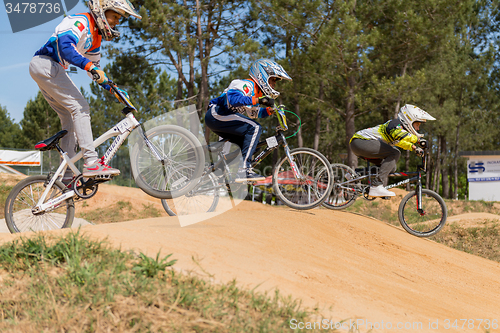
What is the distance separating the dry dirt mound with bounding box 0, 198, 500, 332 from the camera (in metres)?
3.30

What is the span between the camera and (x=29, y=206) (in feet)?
16.3

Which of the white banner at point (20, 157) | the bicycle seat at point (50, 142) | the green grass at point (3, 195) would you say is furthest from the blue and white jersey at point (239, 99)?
the white banner at point (20, 157)

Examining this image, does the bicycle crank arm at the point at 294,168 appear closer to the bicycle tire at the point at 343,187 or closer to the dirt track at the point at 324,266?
the dirt track at the point at 324,266

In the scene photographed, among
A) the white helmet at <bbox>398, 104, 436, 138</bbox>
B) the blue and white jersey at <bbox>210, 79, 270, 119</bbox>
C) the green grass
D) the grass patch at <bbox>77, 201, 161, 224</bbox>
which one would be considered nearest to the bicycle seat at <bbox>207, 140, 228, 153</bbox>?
the blue and white jersey at <bbox>210, 79, 270, 119</bbox>

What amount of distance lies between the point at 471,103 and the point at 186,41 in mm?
Result: 25122

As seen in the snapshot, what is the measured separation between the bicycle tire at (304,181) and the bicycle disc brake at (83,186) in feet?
8.90

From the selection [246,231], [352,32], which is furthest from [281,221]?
[352,32]

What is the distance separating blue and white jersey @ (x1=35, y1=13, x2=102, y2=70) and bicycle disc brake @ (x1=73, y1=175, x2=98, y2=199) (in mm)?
1395

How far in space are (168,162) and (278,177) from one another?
2036 mm

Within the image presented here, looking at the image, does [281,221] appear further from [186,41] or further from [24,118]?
[24,118]

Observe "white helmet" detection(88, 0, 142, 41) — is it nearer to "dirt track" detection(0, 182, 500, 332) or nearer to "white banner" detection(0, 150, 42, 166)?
"dirt track" detection(0, 182, 500, 332)

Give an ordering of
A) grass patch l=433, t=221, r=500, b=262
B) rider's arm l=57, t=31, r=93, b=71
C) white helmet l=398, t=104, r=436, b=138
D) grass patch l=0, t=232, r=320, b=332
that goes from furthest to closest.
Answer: grass patch l=433, t=221, r=500, b=262 < white helmet l=398, t=104, r=436, b=138 < rider's arm l=57, t=31, r=93, b=71 < grass patch l=0, t=232, r=320, b=332

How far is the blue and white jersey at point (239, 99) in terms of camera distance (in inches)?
219

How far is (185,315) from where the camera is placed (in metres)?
2.59
